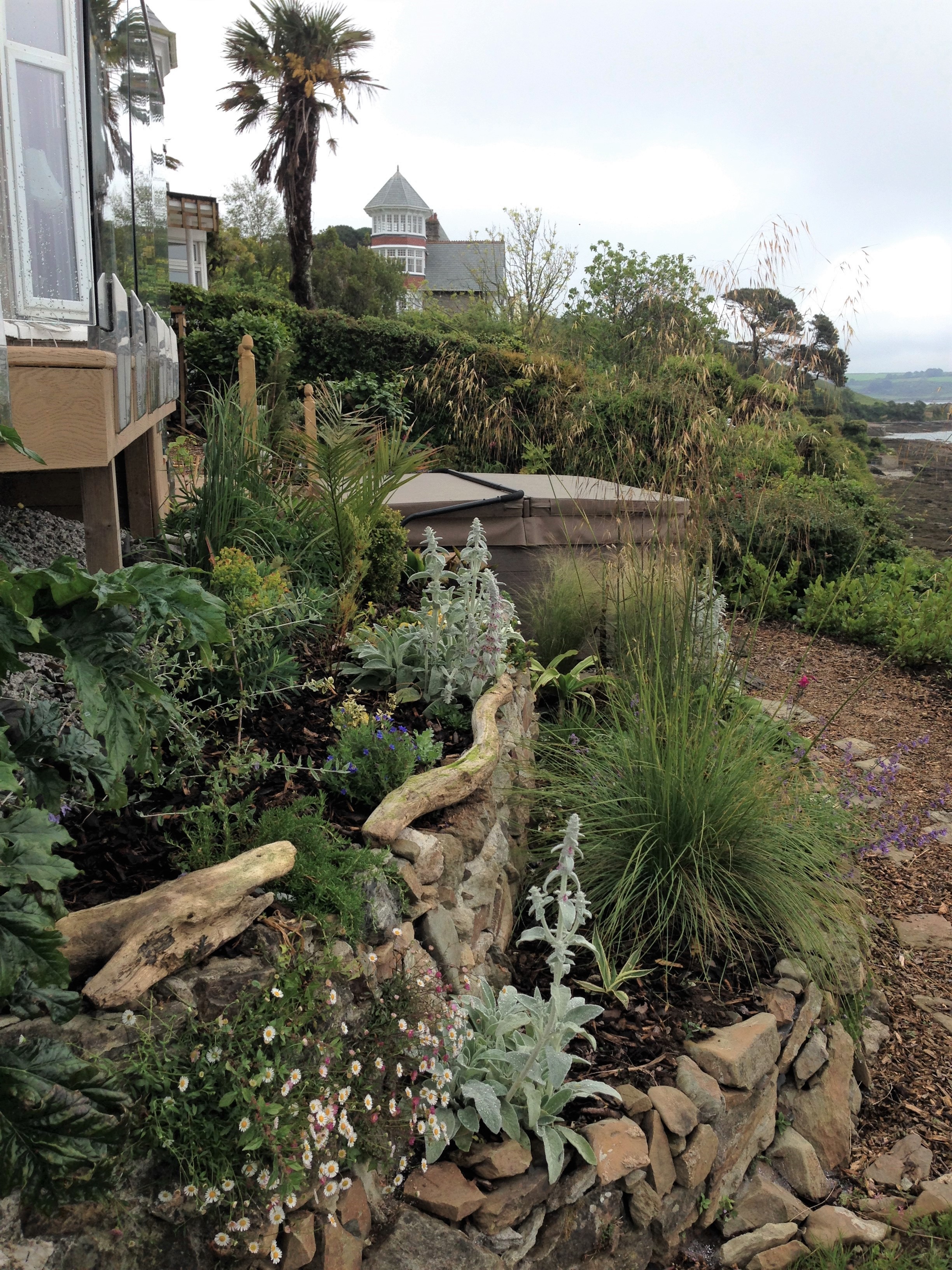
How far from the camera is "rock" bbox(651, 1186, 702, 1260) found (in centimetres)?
221

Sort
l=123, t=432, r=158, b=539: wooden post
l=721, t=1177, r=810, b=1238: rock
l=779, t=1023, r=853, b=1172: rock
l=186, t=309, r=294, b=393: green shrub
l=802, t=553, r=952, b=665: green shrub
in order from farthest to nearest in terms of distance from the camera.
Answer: l=186, t=309, r=294, b=393: green shrub < l=802, t=553, r=952, b=665: green shrub < l=123, t=432, r=158, b=539: wooden post < l=779, t=1023, r=853, b=1172: rock < l=721, t=1177, r=810, b=1238: rock

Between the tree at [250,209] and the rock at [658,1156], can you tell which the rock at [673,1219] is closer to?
the rock at [658,1156]

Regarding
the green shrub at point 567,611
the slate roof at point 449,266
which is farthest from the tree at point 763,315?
the slate roof at point 449,266

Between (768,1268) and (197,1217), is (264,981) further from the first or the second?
(768,1268)

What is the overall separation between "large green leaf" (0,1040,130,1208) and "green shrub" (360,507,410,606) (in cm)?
259

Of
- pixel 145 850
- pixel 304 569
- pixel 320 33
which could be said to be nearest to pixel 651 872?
pixel 145 850

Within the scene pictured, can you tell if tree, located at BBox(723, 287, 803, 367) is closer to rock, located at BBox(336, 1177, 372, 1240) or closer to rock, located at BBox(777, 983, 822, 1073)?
rock, located at BBox(777, 983, 822, 1073)

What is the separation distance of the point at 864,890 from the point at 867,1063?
3.11 ft

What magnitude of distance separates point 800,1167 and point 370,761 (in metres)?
1.67

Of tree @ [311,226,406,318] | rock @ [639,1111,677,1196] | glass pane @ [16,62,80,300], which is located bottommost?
rock @ [639,1111,677,1196]

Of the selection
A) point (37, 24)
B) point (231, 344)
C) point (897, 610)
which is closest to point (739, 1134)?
point (37, 24)

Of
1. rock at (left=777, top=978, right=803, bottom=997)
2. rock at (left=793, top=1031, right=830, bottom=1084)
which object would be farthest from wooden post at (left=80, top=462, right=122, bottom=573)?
rock at (left=793, top=1031, right=830, bottom=1084)

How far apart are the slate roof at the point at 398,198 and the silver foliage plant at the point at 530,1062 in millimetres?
51757

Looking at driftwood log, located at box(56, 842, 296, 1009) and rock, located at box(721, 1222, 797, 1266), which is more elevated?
driftwood log, located at box(56, 842, 296, 1009)
